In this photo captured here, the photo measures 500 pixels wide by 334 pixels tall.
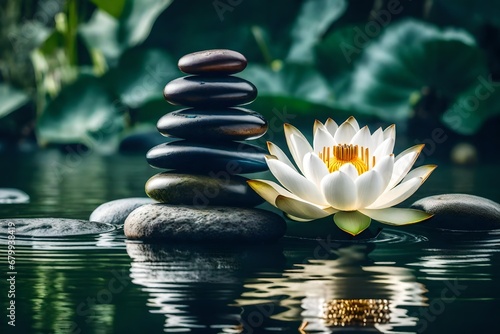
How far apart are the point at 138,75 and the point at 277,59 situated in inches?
58.5

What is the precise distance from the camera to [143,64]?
30.5 ft

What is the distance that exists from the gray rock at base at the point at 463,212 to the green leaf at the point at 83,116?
5.87 m

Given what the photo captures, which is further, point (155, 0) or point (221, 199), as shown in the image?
point (155, 0)

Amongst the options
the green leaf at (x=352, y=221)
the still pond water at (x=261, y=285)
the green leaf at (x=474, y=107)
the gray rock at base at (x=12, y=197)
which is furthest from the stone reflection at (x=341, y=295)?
the green leaf at (x=474, y=107)

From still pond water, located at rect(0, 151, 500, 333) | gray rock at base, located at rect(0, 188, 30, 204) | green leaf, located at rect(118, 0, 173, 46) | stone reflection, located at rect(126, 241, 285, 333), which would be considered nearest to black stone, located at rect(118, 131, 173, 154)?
green leaf, located at rect(118, 0, 173, 46)

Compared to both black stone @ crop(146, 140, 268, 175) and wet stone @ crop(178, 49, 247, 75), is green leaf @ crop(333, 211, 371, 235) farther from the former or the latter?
wet stone @ crop(178, 49, 247, 75)

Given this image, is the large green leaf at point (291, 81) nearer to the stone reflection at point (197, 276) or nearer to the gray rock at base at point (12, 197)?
the gray rock at base at point (12, 197)

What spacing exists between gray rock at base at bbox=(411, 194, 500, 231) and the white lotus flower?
0.34 meters

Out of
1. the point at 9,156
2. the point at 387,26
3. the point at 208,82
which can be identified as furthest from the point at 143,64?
the point at 208,82

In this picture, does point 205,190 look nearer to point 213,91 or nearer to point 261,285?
point 213,91

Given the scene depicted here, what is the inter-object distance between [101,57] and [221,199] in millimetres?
6833

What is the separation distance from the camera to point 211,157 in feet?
Answer: 10.7

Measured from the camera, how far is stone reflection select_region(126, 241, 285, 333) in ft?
6.27

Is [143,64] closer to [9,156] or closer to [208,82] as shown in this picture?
[9,156]
